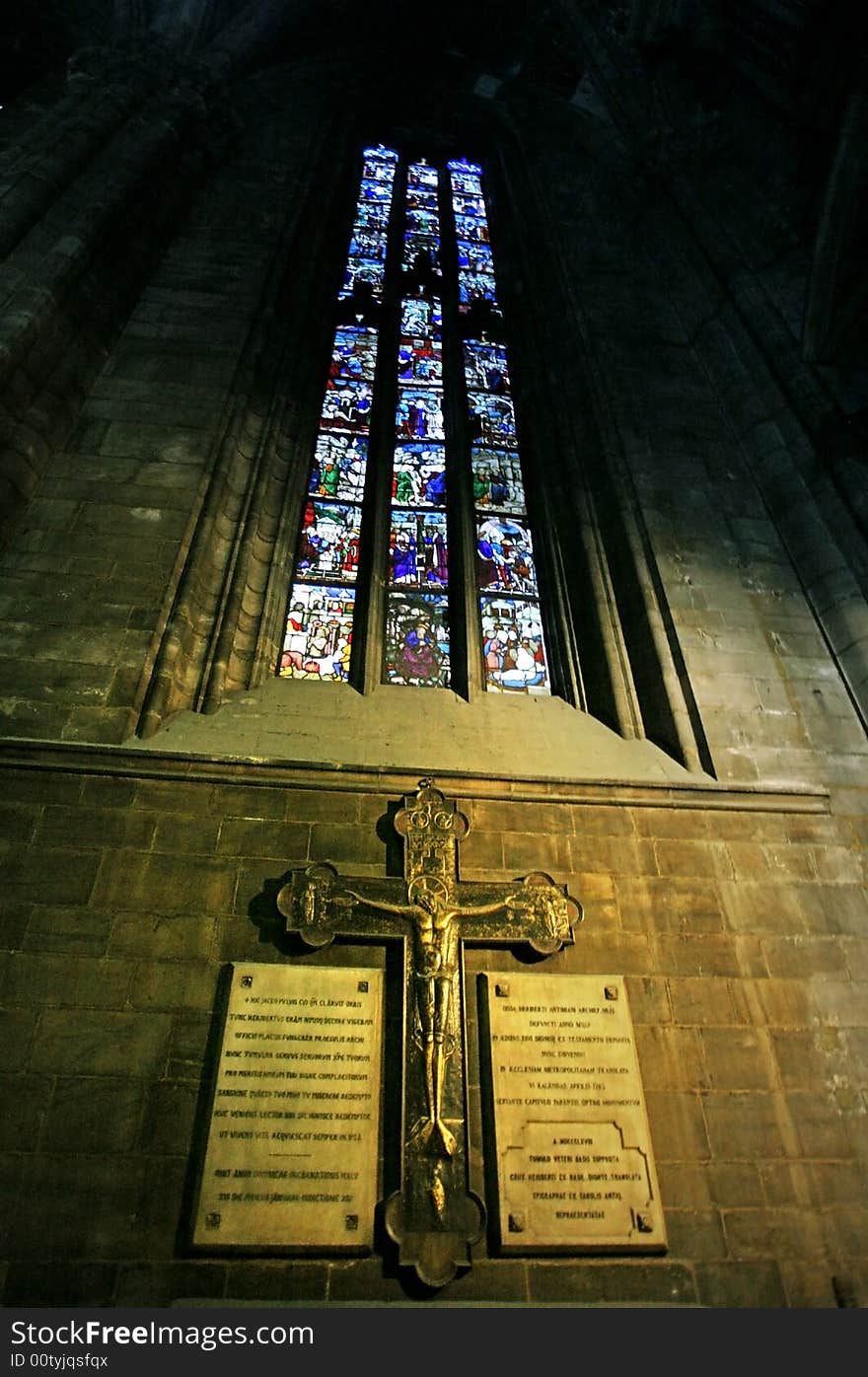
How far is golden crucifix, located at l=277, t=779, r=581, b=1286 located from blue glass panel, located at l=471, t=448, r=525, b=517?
3.06 metres

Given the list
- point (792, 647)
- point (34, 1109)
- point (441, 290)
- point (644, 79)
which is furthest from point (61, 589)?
point (644, 79)

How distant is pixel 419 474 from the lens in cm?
639

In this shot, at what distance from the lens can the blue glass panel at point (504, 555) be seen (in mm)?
5746

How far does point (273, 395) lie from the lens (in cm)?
644

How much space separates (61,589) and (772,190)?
7.84 metres

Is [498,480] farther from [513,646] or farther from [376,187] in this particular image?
[376,187]

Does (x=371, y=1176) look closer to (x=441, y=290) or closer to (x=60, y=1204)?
(x=60, y=1204)

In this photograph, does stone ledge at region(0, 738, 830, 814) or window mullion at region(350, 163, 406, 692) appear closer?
stone ledge at region(0, 738, 830, 814)

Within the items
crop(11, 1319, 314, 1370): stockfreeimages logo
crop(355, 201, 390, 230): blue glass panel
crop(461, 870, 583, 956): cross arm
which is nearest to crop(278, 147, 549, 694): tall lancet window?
crop(355, 201, 390, 230): blue glass panel

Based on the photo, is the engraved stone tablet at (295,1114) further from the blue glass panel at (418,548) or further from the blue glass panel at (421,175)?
the blue glass panel at (421,175)

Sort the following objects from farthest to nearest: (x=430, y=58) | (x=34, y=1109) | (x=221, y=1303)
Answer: (x=430, y=58)
(x=34, y=1109)
(x=221, y=1303)

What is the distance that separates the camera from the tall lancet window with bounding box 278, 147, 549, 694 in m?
5.22

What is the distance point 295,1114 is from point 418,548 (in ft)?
12.9

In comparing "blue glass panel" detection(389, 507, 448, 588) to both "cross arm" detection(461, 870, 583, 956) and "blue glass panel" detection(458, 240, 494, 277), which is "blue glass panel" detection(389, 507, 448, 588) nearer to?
"cross arm" detection(461, 870, 583, 956)
